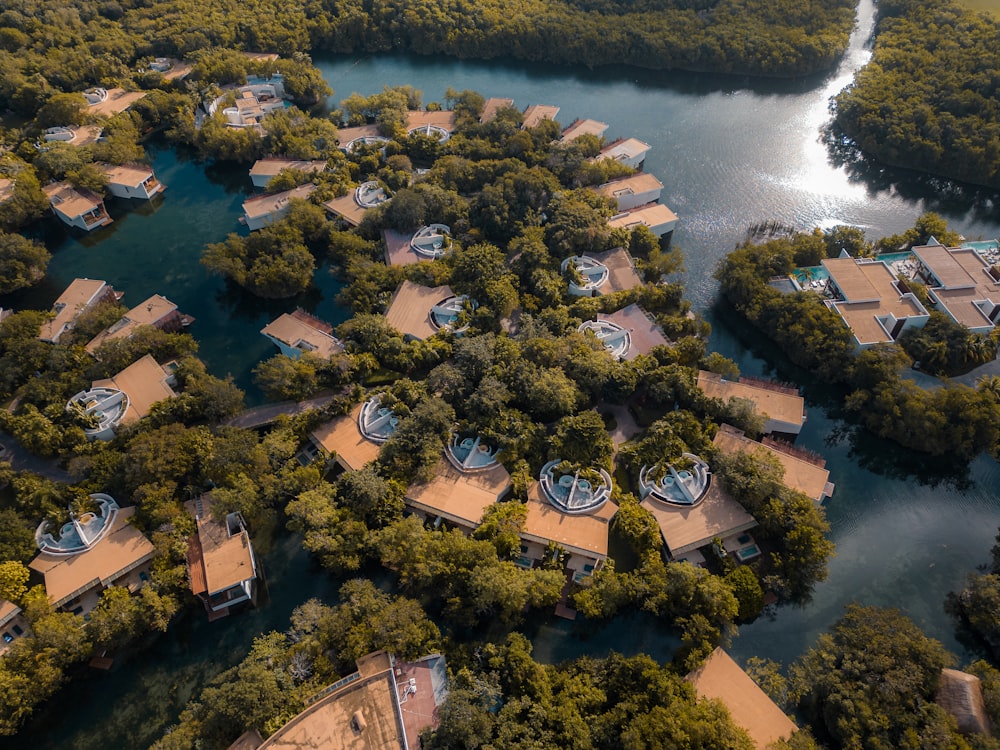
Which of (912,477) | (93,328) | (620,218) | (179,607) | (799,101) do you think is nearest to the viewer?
(179,607)

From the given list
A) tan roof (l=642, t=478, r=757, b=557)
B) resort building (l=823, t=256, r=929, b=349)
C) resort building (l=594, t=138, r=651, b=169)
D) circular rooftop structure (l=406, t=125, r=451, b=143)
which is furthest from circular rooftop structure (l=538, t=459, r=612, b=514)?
circular rooftop structure (l=406, t=125, r=451, b=143)

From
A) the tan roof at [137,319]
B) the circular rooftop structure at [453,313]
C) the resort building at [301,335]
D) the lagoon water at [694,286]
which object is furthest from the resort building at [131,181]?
the circular rooftop structure at [453,313]

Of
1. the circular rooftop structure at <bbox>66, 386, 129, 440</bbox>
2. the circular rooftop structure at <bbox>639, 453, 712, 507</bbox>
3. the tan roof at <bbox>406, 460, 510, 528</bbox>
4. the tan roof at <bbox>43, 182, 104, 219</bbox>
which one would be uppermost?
the circular rooftop structure at <bbox>639, 453, 712, 507</bbox>

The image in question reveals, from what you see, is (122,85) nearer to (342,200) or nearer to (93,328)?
(342,200)

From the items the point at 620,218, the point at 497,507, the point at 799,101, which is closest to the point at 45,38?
the point at 620,218

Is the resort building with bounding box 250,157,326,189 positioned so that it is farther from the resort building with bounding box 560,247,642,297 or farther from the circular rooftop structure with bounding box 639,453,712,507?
the circular rooftop structure with bounding box 639,453,712,507

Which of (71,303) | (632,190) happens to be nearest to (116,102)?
(71,303)

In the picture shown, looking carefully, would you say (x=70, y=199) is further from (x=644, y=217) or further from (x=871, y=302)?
(x=871, y=302)
